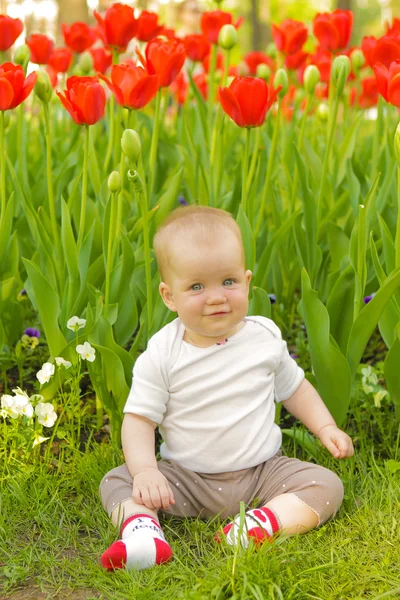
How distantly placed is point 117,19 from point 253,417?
5.39ft

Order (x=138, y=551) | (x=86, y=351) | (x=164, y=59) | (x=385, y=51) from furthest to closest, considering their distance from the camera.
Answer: (x=385, y=51), (x=164, y=59), (x=86, y=351), (x=138, y=551)

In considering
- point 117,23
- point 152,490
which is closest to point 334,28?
point 117,23

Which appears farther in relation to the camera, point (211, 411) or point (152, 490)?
point (211, 411)

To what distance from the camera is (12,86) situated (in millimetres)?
2461

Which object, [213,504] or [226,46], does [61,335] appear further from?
[226,46]

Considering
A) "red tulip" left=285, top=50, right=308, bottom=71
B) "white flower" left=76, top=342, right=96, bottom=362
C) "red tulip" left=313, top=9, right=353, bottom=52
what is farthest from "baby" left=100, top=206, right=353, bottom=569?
"red tulip" left=285, top=50, right=308, bottom=71

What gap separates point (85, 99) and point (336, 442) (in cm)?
117

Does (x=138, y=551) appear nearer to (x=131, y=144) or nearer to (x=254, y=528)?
(x=254, y=528)

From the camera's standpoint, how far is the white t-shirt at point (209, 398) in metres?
2.14

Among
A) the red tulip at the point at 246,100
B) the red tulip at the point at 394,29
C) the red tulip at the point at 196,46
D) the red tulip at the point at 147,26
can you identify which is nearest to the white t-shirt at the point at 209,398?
the red tulip at the point at 246,100

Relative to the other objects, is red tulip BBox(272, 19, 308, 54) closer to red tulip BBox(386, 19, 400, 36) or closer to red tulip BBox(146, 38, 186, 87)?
red tulip BBox(386, 19, 400, 36)

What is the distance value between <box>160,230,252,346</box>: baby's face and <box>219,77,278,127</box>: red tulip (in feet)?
1.66

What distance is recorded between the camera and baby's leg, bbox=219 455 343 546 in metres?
1.97

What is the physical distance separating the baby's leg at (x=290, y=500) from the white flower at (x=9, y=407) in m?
0.63
